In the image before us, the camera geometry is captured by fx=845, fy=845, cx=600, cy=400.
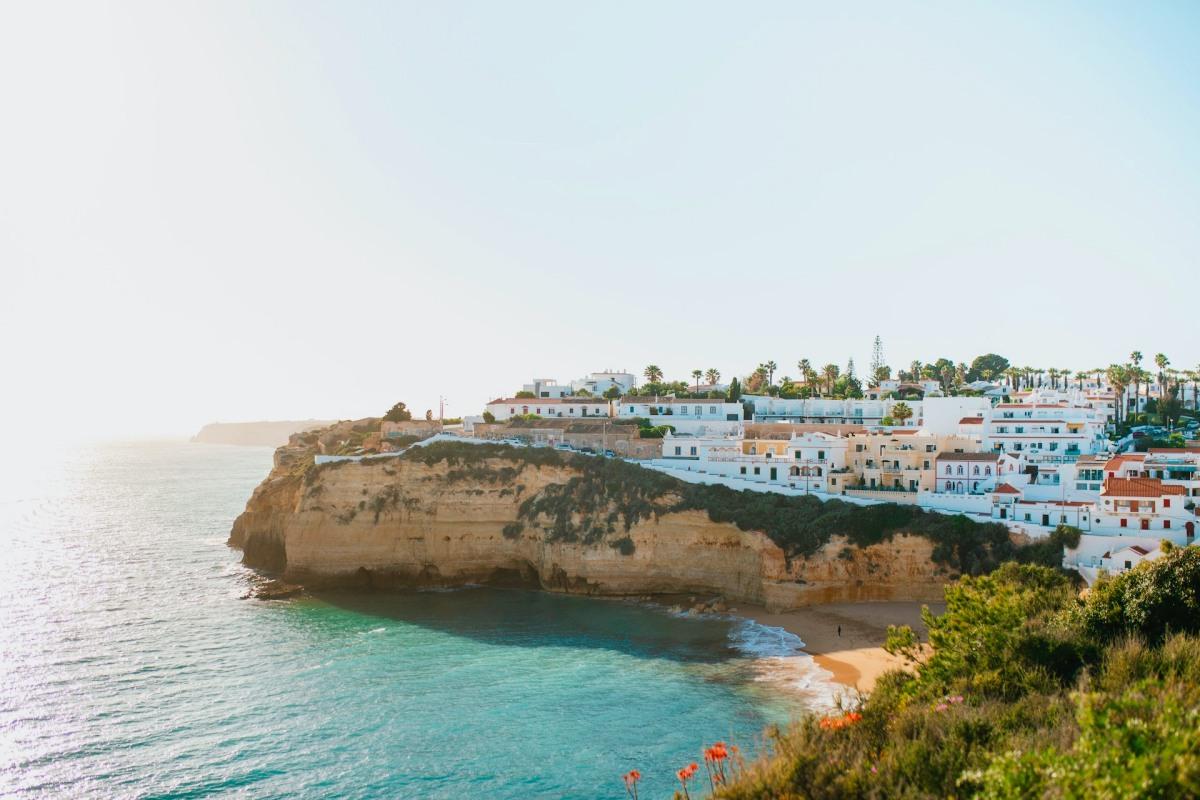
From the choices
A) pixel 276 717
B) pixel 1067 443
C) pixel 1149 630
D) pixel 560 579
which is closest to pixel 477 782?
pixel 276 717

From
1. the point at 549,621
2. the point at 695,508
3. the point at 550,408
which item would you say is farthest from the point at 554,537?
the point at 550,408

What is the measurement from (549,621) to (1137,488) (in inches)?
1136

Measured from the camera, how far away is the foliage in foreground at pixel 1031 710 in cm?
1099

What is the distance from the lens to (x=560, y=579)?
162ft

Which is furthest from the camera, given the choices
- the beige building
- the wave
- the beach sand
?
the beige building

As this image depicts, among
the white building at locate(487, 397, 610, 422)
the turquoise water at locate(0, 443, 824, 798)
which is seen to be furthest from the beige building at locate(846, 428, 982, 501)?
the white building at locate(487, 397, 610, 422)

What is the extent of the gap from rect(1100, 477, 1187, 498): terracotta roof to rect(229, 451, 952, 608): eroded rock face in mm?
15827

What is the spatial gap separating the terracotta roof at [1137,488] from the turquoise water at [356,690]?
17.2 meters

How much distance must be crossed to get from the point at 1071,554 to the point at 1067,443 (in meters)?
18.4

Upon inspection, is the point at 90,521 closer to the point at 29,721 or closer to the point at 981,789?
the point at 29,721

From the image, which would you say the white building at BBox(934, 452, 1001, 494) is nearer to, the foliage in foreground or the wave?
the wave

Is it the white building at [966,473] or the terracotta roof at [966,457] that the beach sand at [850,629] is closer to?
the white building at [966,473]

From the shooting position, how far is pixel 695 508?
1858 inches

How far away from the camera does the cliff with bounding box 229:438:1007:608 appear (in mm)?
43250
